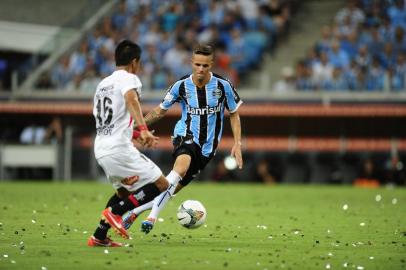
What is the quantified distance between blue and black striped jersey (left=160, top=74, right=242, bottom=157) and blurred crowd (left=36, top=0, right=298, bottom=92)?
15833 millimetres

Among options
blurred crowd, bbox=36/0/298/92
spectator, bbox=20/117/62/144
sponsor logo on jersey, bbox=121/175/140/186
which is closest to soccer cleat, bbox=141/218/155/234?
sponsor logo on jersey, bbox=121/175/140/186

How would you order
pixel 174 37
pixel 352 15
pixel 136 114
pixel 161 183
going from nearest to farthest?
pixel 136 114 < pixel 161 183 < pixel 352 15 < pixel 174 37

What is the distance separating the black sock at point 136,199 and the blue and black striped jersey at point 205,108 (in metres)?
1.98

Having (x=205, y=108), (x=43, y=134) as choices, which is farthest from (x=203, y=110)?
(x=43, y=134)

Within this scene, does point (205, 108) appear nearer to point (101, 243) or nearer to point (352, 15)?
point (101, 243)

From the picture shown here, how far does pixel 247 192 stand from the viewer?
23.2 meters

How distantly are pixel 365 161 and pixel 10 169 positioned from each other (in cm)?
1060

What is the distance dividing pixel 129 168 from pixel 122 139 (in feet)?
1.02

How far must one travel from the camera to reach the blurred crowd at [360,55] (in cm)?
2675

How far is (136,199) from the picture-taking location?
10.1 meters

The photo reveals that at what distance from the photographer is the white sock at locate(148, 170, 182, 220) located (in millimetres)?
11320

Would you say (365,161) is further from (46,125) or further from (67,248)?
(67,248)

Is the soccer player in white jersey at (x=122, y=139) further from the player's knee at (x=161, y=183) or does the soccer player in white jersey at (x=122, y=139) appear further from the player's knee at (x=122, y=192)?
the player's knee at (x=122, y=192)

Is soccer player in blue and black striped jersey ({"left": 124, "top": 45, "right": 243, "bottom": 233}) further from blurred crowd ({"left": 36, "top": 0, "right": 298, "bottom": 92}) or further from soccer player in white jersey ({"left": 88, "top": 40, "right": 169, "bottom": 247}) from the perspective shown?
blurred crowd ({"left": 36, "top": 0, "right": 298, "bottom": 92})
